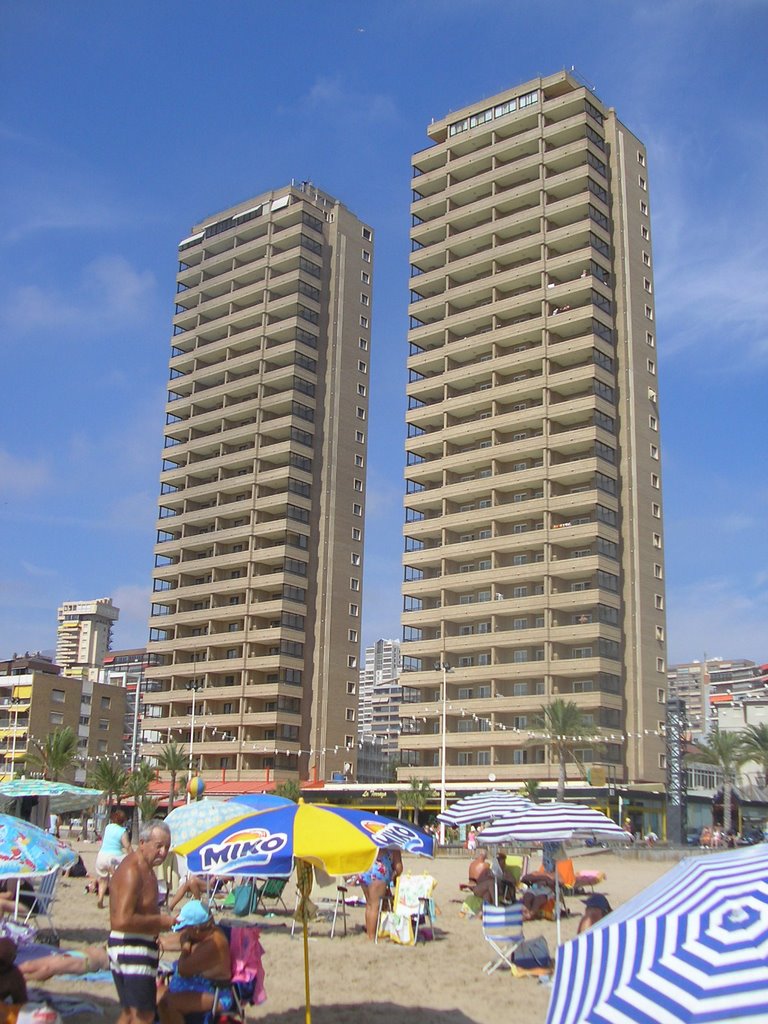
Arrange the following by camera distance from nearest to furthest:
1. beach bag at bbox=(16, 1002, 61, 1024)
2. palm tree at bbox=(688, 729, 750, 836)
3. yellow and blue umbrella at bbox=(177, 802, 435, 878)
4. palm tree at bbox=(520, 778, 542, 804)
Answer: beach bag at bbox=(16, 1002, 61, 1024), yellow and blue umbrella at bbox=(177, 802, 435, 878), palm tree at bbox=(520, 778, 542, 804), palm tree at bbox=(688, 729, 750, 836)

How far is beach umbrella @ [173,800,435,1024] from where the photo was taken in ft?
28.9

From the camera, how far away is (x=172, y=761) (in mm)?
75125

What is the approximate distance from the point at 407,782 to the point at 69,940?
2373 inches

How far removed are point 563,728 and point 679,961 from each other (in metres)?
60.0

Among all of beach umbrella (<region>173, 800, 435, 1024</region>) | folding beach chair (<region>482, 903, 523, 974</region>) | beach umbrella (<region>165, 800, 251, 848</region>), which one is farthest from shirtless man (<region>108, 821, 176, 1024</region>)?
folding beach chair (<region>482, 903, 523, 974</region>)

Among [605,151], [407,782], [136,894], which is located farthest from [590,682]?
[136,894]

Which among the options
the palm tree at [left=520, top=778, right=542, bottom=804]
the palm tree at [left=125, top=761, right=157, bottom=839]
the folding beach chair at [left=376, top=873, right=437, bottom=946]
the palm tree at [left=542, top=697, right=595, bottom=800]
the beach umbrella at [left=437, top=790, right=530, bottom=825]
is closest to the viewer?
the folding beach chair at [left=376, top=873, right=437, bottom=946]

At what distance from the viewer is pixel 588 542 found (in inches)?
2835

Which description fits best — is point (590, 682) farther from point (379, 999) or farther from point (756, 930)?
point (756, 930)

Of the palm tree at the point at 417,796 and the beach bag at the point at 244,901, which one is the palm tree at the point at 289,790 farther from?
the beach bag at the point at 244,901

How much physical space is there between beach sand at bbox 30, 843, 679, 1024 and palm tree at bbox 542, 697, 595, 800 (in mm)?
42629

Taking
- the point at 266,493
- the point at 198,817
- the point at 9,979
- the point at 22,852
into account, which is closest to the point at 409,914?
the point at 198,817

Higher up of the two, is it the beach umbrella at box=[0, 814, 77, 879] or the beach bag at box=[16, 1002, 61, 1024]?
the beach umbrella at box=[0, 814, 77, 879]

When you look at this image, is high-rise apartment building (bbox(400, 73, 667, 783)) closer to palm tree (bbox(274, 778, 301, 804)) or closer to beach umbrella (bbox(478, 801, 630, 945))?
palm tree (bbox(274, 778, 301, 804))
